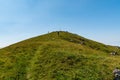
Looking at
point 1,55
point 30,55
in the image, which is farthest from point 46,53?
point 1,55

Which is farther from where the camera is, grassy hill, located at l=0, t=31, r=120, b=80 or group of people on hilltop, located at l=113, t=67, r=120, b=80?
grassy hill, located at l=0, t=31, r=120, b=80

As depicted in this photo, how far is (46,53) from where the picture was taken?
7006 centimetres

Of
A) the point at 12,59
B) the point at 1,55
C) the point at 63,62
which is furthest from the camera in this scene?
the point at 1,55

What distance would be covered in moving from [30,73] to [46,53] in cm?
1246

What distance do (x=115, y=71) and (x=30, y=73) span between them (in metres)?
19.1

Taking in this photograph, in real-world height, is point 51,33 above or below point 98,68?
above

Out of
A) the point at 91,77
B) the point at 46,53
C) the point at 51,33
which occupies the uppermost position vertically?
the point at 51,33

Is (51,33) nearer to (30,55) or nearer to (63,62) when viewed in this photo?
(30,55)

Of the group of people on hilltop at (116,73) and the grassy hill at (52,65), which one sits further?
the grassy hill at (52,65)

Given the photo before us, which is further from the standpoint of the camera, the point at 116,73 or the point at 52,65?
the point at 52,65

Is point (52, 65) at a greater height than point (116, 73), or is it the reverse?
point (52, 65)

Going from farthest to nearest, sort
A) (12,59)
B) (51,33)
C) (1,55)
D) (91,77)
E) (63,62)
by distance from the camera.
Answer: (51,33) → (1,55) → (12,59) → (63,62) → (91,77)

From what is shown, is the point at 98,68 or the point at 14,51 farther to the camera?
the point at 14,51

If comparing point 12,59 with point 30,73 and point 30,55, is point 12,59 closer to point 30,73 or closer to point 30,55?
point 30,55
